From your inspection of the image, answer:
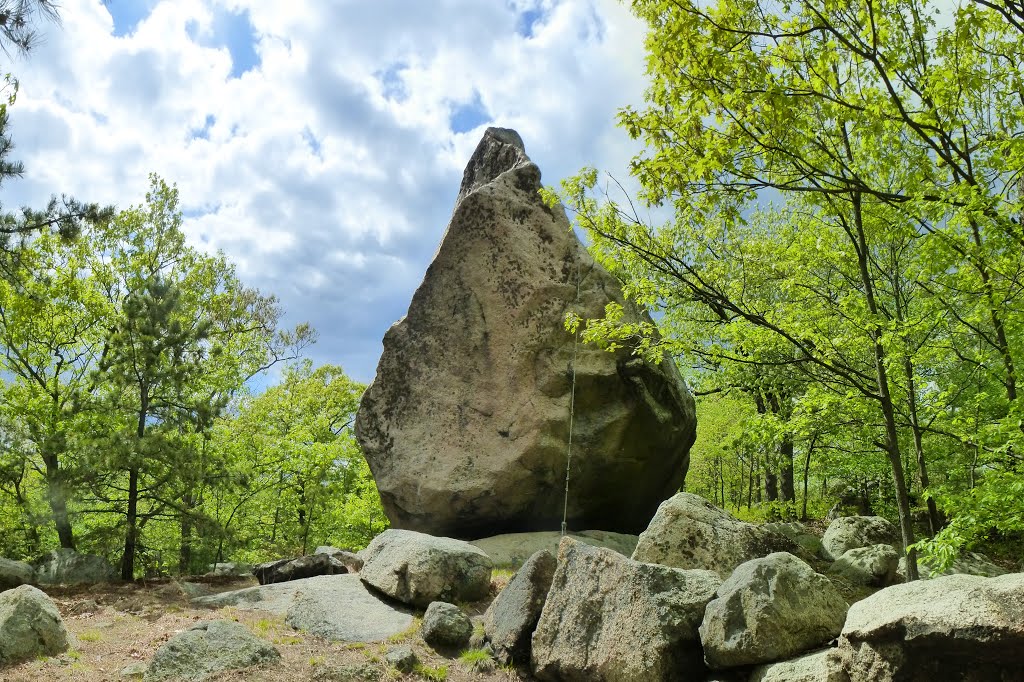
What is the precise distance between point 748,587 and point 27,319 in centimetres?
1727

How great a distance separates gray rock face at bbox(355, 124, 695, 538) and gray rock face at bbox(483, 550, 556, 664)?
173 inches

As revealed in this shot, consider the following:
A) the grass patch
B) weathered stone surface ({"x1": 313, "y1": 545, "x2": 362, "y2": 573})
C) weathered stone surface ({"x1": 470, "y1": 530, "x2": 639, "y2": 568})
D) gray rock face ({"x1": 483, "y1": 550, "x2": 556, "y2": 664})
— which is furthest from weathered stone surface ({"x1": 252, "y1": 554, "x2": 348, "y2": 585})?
the grass patch

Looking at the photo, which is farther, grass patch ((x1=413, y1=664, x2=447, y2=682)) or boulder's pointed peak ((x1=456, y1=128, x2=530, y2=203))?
boulder's pointed peak ((x1=456, y1=128, x2=530, y2=203))

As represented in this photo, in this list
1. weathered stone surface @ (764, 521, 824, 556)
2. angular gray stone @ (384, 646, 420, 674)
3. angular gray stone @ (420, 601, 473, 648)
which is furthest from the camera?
weathered stone surface @ (764, 521, 824, 556)

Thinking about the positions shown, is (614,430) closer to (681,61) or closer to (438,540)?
(438,540)

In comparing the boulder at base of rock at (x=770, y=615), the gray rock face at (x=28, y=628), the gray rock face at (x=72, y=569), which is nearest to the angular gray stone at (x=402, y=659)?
the boulder at base of rock at (x=770, y=615)

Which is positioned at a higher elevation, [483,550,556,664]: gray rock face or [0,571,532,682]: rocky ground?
[483,550,556,664]: gray rock face

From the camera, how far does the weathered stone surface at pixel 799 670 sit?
18.7 ft

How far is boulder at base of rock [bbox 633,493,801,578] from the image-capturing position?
8.85 meters

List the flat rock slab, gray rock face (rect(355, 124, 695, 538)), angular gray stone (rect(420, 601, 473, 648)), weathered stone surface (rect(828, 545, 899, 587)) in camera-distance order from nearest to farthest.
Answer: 1. angular gray stone (rect(420, 601, 473, 648))
2. the flat rock slab
3. weathered stone surface (rect(828, 545, 899, 587))
4. gray rock face (rect(355, 124, 695, 538))

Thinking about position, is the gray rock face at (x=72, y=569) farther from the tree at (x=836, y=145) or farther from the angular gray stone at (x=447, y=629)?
the tree at (x=836, y=145)

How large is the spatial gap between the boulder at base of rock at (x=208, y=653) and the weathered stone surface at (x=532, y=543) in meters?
5.04

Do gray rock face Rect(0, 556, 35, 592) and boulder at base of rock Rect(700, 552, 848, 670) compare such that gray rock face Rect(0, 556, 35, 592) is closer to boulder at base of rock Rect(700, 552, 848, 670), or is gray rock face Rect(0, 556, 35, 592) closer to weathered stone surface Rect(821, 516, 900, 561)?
boulder at base of rock Rect(700, 552, 848, 670)

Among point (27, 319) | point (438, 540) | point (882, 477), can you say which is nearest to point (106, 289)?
point (27, 319)
